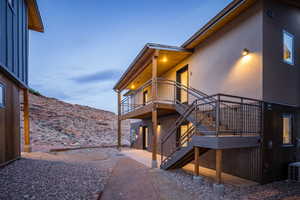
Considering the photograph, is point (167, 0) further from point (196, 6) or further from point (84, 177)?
point (84, 177)

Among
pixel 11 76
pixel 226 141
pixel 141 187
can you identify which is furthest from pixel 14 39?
pixel 226 141

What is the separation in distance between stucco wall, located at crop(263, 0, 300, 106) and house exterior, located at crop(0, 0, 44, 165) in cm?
879

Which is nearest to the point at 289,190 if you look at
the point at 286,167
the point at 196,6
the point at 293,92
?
the point at 286,167

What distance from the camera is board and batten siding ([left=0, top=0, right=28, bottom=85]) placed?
6.24m

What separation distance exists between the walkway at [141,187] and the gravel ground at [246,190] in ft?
1.20

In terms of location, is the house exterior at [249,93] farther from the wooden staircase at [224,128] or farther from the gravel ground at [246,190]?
the gravel ground at [246,190]

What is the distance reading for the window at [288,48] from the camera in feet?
23.3

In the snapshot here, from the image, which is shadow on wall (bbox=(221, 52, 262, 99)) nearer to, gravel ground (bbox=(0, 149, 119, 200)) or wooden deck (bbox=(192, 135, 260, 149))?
wooden deck (bbox=(192, 135, 260, 149))

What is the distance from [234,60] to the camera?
7121 mm

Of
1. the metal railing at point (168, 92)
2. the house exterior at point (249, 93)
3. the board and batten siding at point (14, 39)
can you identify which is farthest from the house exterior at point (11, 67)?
the metal railing at point (168, 92)

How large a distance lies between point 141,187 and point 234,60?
567 centimetres

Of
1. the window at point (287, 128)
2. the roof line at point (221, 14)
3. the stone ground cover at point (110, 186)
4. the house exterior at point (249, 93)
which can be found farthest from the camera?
the window at point (287, 128)

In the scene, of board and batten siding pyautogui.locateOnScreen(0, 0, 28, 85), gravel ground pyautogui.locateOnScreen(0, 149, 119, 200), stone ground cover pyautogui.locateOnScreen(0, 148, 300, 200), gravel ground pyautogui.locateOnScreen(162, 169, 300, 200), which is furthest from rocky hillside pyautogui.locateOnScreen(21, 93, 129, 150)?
gravel ground pyautogui.locateOnScreen(162, 169, 300, 200)

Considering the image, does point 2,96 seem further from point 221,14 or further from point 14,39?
point 221,14
